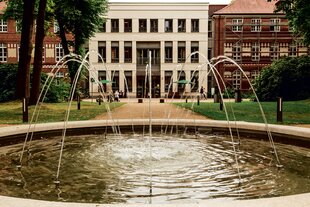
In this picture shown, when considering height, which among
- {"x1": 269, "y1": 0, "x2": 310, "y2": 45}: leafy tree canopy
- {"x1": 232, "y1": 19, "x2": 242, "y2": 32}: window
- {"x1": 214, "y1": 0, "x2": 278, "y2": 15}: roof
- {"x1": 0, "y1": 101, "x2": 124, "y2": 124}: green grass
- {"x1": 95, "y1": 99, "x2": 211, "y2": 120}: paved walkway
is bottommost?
{"x1": 95, "y1": 99, "x2": 211, "y2": 120}: paved walkway

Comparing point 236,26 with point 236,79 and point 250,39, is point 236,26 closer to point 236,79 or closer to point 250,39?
point 250,39

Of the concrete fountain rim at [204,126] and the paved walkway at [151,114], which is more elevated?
the concrete fountain rim at [204,126]

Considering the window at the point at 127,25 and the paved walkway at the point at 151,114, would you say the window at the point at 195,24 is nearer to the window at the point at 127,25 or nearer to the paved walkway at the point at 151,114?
the window at the point at 127,25

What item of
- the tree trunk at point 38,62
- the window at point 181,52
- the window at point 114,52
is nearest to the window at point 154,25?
the window at point 181,52

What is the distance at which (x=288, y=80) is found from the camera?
34.8m

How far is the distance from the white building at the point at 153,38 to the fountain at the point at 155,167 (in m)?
46.3

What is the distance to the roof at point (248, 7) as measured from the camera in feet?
188

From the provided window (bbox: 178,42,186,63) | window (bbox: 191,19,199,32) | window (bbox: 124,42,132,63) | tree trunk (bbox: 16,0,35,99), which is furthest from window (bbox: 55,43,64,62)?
tree trunk (bbox: 16,0,35,99)

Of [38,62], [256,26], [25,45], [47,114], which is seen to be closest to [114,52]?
[256,26]

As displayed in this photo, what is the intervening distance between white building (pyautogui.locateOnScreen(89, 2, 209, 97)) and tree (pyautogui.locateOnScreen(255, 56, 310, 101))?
23.0 meters

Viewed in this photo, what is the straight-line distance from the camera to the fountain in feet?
18.3

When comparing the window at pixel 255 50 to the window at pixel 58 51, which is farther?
the window at pixel 58 51

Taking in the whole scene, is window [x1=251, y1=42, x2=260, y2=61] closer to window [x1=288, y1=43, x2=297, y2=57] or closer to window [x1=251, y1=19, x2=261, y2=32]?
window [x1=251, y1=19, x2=261, y2=32]

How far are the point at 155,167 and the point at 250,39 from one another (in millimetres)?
52961
